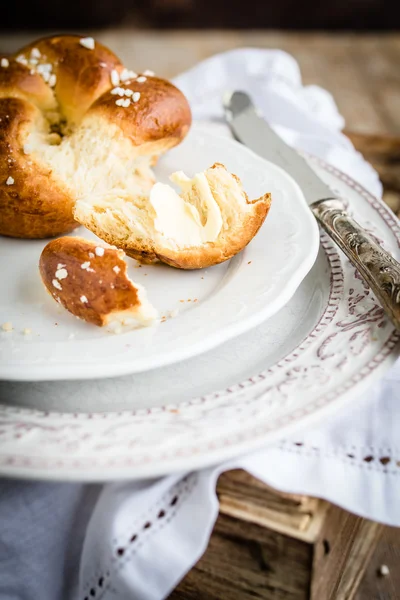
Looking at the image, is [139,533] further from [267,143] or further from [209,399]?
[267,143]

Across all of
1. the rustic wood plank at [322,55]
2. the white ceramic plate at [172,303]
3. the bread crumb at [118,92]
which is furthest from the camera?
the rustic wood plank at [322,55]

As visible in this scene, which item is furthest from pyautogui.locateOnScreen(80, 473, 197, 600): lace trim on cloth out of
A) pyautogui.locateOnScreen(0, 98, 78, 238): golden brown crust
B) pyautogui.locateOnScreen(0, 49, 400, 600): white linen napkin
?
pyautogui.locateOnScreen(0, 98, 78, 238): golden brown crust

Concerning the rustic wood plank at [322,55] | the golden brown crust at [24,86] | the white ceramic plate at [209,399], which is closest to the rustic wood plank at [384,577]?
the white ceramic plate at [209,399]

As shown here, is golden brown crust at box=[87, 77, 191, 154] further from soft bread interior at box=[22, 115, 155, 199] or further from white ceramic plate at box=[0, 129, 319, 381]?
white ceramic plate at box=[0, 129, 319, 381]

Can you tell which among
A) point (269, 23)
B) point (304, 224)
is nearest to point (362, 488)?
point (304, 224)

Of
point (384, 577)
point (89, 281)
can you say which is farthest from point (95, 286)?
point (384, 577)

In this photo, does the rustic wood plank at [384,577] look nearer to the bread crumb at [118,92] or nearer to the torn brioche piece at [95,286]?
the torn brioche piece at [95,286]
